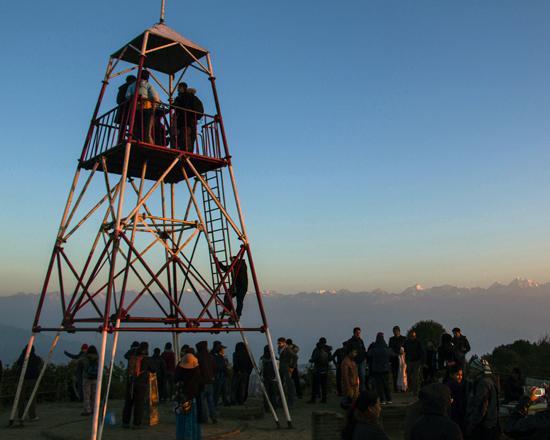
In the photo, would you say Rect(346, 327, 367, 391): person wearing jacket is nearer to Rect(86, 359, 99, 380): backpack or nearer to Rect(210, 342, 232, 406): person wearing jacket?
Rect(210, 342, 232, 406): person wearing jacket

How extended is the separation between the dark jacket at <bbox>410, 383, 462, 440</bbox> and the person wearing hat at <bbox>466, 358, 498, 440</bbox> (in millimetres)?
2894

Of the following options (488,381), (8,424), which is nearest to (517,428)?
(488,381)

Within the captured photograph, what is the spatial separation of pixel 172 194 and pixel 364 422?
11353 millimetres

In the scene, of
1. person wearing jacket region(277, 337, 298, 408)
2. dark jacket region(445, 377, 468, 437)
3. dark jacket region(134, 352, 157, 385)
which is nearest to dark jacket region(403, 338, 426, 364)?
person wearing jacket region(277, 337, 298, 408)

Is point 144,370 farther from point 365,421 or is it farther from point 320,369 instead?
point 365,421

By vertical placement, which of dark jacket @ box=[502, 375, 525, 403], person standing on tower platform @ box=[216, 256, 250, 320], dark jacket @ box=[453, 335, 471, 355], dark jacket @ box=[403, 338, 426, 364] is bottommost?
dark jacket @ box=[502, 375, 525, 403]

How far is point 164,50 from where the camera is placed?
1408 cm

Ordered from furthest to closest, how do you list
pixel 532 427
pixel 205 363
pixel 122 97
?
pixel 122 97 → pixel 205 363 → pixel 532 427

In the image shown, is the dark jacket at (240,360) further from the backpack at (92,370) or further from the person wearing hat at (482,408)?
the person wearing hat at (482,408)

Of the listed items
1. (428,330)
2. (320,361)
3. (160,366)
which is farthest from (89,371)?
(428,330)

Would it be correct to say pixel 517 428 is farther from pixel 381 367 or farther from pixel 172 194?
pixel 172 194

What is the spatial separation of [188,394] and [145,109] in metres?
7.04

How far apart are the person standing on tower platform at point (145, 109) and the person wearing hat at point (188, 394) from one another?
5.69m

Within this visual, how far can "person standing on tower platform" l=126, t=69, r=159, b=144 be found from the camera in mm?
12141
